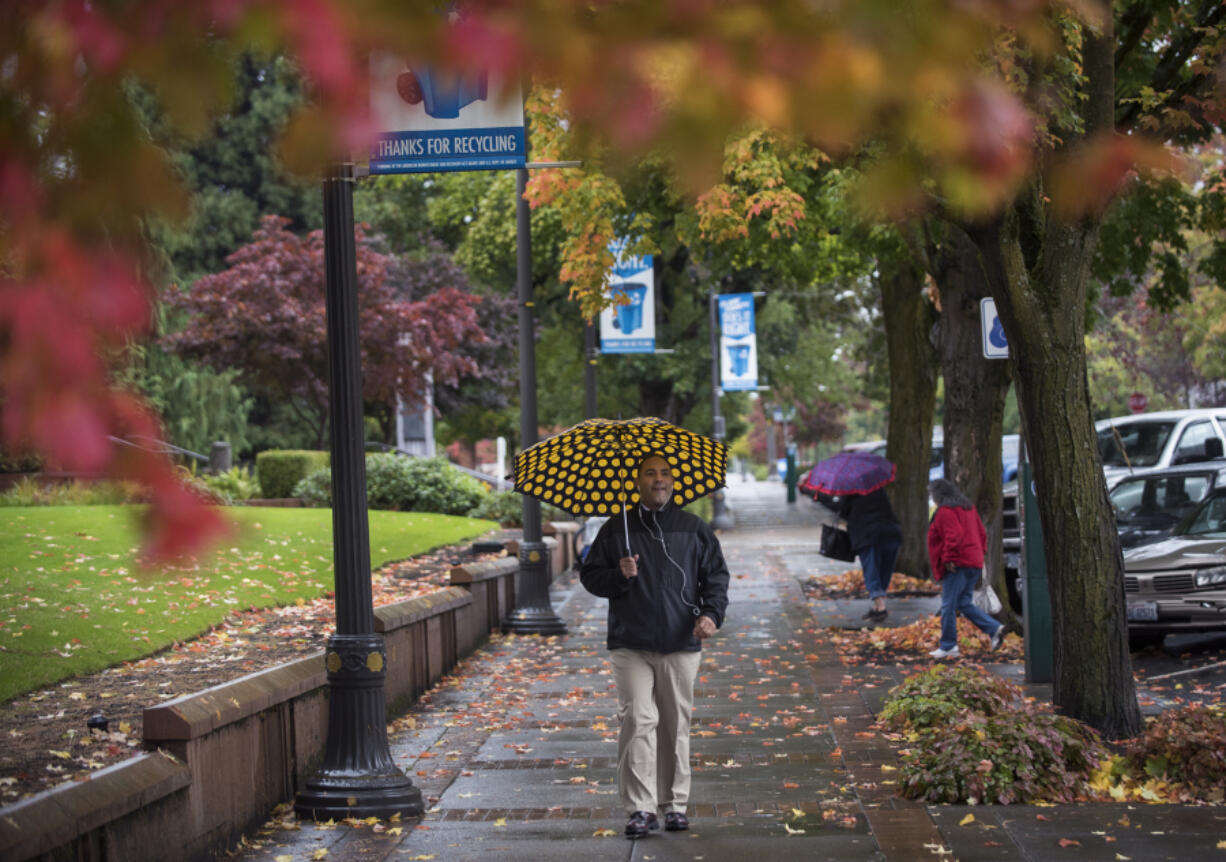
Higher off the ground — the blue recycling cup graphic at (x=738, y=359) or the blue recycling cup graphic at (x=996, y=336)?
the blue recycling cup graphic at (x=738, y=359)

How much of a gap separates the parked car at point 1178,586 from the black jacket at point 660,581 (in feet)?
22.1

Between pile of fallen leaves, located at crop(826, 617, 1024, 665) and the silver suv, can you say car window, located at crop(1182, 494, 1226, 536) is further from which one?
the silver suv

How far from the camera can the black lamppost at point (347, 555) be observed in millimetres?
7512

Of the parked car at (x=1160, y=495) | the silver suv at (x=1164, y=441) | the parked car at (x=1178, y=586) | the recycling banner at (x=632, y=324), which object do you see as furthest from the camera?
the recycling banner at (x=632, y=324)

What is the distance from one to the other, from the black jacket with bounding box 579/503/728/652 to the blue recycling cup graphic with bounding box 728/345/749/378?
27.3 metres

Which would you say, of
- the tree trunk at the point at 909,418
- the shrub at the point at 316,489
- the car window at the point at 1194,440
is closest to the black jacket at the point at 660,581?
the tree trunk at the point at 909,418

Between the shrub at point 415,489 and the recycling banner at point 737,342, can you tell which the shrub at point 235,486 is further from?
the recycling banner at point 737,342

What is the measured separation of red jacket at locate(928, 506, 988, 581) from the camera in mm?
12188

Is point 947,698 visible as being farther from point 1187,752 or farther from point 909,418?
point 909,418

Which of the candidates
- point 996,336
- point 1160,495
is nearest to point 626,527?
point 996,336

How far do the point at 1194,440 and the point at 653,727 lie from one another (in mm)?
15885

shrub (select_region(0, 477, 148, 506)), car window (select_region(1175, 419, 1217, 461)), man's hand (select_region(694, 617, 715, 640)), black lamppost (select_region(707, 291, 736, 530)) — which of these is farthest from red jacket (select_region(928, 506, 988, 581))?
black lamppost (select_region(707, 291, 736, 530))

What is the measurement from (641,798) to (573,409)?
4006 cm

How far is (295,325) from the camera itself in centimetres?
2794
